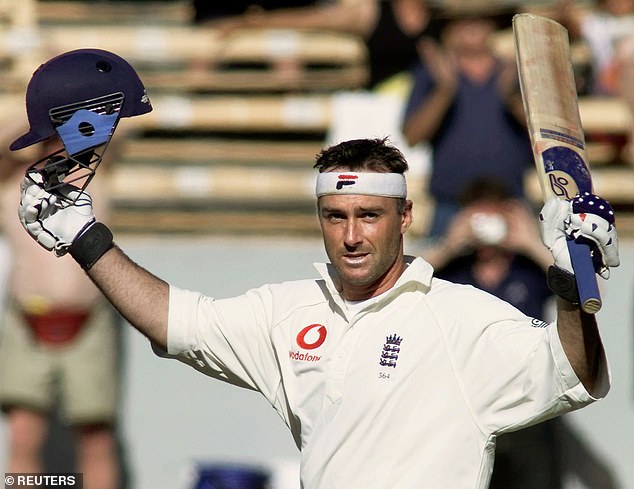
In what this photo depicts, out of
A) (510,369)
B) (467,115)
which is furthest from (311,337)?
(467,115)

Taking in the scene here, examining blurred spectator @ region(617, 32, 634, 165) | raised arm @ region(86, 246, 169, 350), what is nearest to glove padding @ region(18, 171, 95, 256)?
raised arm @ region(86, 246, 169, 350)

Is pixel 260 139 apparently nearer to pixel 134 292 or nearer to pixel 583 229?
pixel 134 292

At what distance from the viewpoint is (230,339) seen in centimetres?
417

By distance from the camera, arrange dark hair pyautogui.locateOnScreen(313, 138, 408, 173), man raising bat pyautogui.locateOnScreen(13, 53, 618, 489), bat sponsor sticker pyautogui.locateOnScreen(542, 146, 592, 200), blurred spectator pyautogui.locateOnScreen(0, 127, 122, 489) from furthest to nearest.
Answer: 1. blurred spectator pyautogui.locateOnScreen(0, 127, 122, 489)
2. dark hair pyautogui.locateOnScreen(313, 138, 408, 173)
3. bat sponsor sticker pyautogui.locateOnScreen(542, 146, 592, 200)
4. man raising bat pyautogui.locateOnScreen(13, 53, 618, 489)

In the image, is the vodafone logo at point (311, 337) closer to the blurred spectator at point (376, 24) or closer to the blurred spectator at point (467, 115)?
the blurred spectator at point (467, 115)

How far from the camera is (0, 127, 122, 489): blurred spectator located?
656 cm

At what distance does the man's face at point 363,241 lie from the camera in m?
3.99

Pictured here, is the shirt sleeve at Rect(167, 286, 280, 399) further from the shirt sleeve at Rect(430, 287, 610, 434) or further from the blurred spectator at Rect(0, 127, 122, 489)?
the blurred spectator at Rect(0, 127, 122, 489)

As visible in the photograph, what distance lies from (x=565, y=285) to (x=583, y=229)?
0.50 feet

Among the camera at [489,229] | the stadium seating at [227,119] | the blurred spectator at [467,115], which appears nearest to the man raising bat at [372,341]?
the camera at [489,229]

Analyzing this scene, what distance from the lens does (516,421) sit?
3801 mm

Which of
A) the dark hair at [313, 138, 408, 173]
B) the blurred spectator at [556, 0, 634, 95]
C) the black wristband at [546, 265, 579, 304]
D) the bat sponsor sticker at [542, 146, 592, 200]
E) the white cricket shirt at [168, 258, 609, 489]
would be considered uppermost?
the blurred spectator at [556, 0, 634, 95]

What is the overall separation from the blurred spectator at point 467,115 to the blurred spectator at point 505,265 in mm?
231

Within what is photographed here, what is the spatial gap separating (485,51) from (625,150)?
3.87ft
